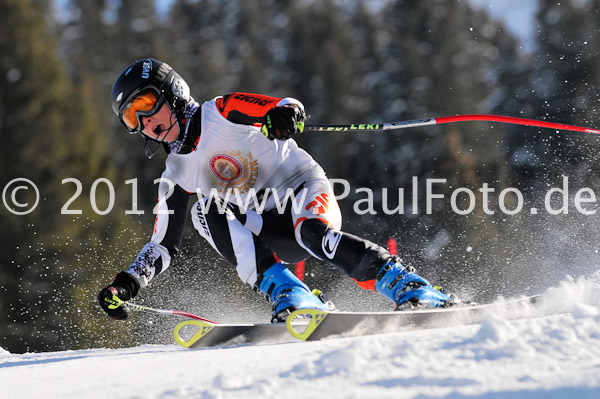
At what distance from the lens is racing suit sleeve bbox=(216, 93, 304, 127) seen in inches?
129

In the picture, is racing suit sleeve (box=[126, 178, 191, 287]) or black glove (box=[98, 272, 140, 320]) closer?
black glove (box=[98, 272, 140, 320])

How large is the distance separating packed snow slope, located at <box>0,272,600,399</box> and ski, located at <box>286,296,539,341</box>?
14.8 inches

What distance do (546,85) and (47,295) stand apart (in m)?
17.7

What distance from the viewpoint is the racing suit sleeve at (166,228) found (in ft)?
12.3

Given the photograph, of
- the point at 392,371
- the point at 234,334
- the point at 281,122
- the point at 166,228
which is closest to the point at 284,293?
the point at 234,334

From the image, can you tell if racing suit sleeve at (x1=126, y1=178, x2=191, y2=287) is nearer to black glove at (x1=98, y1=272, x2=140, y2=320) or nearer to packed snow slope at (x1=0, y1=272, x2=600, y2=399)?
black glove at (x1=98, y1=272, x2=140, y2=320)

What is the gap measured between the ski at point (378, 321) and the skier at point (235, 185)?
0.30 m

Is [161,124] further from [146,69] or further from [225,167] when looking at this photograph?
[225,167]

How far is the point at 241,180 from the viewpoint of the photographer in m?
3.63

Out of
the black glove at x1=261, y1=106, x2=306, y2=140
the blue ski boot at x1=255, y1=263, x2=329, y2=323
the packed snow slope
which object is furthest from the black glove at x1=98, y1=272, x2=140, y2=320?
the black glove at x1=261, y1=106, x2=306, y2=140

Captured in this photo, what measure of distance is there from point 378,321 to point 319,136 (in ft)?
76.4

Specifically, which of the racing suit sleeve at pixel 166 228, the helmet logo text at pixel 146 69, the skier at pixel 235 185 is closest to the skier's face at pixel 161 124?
the skier at pixel 235 185

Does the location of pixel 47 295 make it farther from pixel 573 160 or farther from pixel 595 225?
pixel 573 160

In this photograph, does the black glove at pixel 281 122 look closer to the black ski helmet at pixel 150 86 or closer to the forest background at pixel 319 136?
the black ski helmet at pixel 150 86
